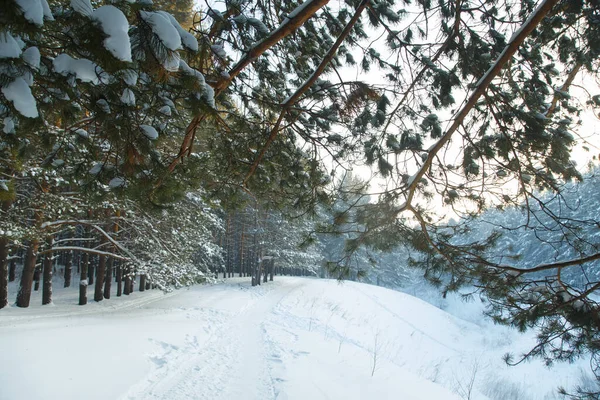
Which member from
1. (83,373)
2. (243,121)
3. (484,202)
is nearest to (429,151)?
(484,202)

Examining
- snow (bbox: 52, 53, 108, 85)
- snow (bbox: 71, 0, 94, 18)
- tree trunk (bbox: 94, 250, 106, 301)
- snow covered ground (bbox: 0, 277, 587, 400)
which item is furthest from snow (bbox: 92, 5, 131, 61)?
tree trunk (bbox: 94, 250, 106, 301)

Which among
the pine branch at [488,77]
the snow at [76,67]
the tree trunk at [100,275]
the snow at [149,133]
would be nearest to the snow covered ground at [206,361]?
the tree trunk at [100,275]

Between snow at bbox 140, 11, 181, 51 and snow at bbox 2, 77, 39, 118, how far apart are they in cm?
52

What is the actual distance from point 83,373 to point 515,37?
6698 millimetres

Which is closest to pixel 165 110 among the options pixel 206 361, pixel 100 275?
pixel 206 361

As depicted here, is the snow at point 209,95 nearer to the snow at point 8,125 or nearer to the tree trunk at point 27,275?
the snow at point 8,125

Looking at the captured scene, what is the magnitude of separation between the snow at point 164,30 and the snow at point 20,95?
1.71 ft

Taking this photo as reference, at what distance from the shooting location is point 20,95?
3.50 feet

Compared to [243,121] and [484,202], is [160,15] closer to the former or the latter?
[243,121]

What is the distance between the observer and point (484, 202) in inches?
123

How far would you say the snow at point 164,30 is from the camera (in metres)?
1.08

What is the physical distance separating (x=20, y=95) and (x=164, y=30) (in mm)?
591

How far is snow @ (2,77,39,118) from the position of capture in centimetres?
106

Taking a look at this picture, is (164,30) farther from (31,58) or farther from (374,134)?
(374,134)
